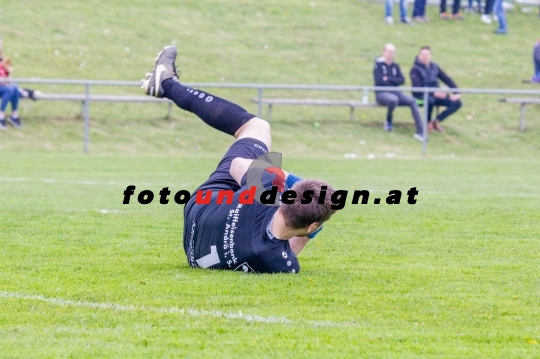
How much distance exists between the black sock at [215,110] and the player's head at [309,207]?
76.8 inches

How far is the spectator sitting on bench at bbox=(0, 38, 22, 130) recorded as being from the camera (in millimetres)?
20188

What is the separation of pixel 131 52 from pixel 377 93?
28.4ft

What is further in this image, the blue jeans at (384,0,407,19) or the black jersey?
the blue jeans at (384,0,407,19)

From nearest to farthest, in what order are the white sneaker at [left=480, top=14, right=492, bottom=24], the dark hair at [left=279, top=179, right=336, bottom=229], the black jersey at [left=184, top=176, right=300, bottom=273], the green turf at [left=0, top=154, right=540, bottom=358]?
the green turf at [left=0, top=154, right=540, bottom=358] → the dark hair at [left=279, top=179, right=336, bottom=229] → the black jersey at [left=184, top=176, right=300, bottom=273] → the white sneaker at [left=480, top=14, right=492, bottom=24]

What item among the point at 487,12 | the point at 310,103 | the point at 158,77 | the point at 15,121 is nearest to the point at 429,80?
the point at 310,103

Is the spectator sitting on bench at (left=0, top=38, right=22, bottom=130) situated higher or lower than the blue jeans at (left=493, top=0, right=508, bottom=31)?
higher

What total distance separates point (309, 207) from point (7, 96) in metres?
15.3

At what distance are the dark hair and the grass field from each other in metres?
0.44

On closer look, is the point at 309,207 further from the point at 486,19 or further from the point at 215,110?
the point at 486,19

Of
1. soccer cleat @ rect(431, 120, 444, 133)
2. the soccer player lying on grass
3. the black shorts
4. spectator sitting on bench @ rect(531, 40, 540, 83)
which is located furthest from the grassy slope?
the soccer player lying on grass

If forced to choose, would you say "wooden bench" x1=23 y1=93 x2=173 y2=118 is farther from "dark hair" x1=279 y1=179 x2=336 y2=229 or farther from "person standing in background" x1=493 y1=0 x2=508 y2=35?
"dark hair" x1=279 y1=179 x2=336 y2=229

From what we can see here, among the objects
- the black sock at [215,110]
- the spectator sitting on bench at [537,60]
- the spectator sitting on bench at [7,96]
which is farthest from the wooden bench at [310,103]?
the black sock at [215,110]

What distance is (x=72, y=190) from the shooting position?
12641 millimetres

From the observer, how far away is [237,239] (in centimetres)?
653
